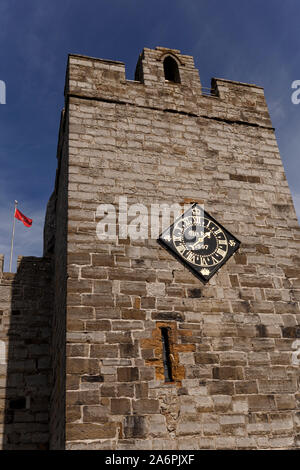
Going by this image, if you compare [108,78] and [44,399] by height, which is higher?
[108,78]

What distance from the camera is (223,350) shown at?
5.91 meters

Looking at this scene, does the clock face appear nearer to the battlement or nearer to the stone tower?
the stone tower

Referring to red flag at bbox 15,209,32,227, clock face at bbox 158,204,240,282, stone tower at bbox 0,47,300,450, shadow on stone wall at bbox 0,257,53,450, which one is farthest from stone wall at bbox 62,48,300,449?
red flag at bbox 15,209,32,227

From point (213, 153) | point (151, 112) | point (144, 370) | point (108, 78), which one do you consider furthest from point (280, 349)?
point (108, 78)

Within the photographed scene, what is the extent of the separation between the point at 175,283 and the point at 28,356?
3.47m

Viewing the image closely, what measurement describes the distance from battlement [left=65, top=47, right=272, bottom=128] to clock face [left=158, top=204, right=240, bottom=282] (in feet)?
8.07

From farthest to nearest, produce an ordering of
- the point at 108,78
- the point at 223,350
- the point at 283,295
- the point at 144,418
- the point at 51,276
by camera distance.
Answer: the point at 51,276, the point at 108,78, the point at 283,295, the point at 223,350, the point at 144,418

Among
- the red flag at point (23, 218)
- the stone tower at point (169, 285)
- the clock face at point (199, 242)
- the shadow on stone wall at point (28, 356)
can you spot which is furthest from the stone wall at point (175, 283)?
the red flag at point (23, 218)

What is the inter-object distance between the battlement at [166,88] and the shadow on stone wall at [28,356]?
3749 millimetres

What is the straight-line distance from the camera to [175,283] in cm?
623

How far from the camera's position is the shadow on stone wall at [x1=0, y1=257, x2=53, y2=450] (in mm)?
7227
